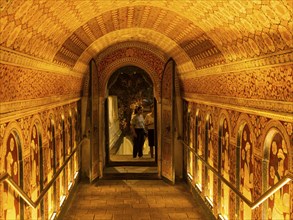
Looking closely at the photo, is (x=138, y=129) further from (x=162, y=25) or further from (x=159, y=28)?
(x=162, y=25)

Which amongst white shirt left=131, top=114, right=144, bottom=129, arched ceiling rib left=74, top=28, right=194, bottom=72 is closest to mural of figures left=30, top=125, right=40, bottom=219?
arched ceiling rib left=74, top=28, right=194, bottom=72

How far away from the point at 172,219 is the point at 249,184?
257cm

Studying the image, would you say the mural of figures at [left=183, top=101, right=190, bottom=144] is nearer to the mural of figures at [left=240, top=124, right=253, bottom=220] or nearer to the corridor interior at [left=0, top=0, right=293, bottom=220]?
the corridor interior at [left=0, top=0, right=293, bottom=220]

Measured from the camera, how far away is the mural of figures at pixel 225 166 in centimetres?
597

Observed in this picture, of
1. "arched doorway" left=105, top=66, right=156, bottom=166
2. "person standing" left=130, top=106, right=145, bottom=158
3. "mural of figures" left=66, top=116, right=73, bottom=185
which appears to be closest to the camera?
"mural of figures" left=66, top=116, right=73, bottom=185

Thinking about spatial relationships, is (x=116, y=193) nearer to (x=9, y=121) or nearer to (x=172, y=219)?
(x=172, y=219)

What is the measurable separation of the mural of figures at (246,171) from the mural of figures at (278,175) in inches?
24.1


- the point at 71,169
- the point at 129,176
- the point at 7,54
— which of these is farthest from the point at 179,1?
the point at 129,176

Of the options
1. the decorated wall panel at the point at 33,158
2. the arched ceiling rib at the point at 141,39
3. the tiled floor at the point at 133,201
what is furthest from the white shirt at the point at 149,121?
the decorated wall panel at the point at 33,158

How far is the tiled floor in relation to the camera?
7337 mm

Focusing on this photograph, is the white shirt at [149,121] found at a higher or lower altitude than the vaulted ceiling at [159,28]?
lower

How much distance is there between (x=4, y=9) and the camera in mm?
2986

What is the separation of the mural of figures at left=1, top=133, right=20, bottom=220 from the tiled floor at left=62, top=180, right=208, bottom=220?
120 inches

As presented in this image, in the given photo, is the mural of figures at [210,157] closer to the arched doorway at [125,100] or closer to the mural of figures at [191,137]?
the mural of figures at [191,137]
